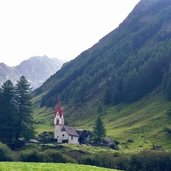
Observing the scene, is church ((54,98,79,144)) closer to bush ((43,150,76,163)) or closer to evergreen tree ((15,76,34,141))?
evergreen tree ((15,76,34,141))

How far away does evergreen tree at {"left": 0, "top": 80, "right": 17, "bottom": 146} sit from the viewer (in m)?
122

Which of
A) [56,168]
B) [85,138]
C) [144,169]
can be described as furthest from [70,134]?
[56,168]

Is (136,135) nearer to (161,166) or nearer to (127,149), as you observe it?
(127,149)

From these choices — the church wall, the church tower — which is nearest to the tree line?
the church tower

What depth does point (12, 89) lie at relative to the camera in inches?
5084

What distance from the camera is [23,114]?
12581 cm

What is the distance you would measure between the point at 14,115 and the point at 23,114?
2694 mm

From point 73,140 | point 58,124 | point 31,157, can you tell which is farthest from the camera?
point 58,124

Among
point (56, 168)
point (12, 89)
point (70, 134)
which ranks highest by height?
point (12, 89)

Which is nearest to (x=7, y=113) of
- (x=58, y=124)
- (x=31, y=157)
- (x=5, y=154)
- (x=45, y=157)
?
(x=58, y=124)

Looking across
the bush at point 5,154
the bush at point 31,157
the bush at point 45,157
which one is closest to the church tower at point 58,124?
the bush at point 5,154

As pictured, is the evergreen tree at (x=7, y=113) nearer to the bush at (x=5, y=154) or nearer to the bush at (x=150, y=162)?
the bush at (x=5, y=154)

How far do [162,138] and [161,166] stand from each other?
4825cm

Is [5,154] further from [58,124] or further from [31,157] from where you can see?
[58,124]
